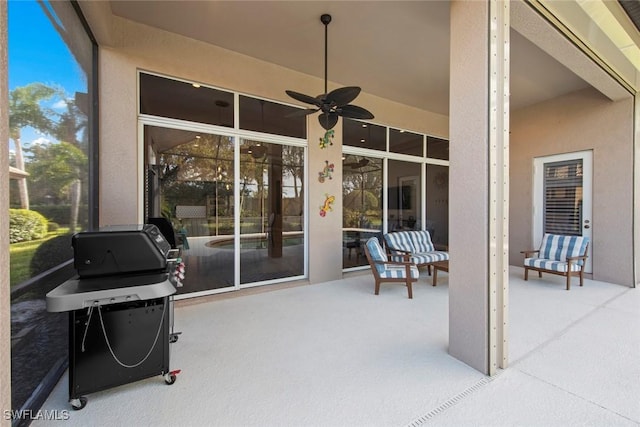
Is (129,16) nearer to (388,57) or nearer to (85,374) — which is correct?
(388,57)

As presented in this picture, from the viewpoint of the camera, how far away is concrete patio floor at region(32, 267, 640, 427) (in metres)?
1.77

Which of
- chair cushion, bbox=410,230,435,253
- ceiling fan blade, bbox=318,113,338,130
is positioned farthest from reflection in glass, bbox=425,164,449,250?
ceiling fan blade, bbox=318,113,338,130

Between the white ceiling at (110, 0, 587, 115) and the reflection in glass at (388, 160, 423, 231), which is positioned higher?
the white ceiling at (110, 0, 587, 115)

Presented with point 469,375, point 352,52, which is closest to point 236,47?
point 352,52

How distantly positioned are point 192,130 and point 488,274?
3998 mm

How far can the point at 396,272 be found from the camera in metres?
4.24

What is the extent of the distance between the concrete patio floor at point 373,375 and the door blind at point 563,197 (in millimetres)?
2368

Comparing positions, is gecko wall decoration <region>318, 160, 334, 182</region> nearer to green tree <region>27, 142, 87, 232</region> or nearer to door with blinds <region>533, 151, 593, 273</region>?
green tree <region>27, 142, 87, 232</region>

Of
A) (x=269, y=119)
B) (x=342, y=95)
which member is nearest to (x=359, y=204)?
(x=269, y=119)

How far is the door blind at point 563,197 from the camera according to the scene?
5504mm

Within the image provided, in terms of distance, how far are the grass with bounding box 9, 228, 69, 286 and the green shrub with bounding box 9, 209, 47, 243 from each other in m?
0.04

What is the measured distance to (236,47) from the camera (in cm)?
409

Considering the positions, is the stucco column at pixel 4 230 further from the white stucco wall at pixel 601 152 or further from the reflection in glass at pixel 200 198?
the white stucco wall at pixel 601 152

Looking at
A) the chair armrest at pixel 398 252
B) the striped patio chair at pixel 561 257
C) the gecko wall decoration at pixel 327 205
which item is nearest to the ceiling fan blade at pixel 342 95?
the gecko wall decoration at pixel 327 205
